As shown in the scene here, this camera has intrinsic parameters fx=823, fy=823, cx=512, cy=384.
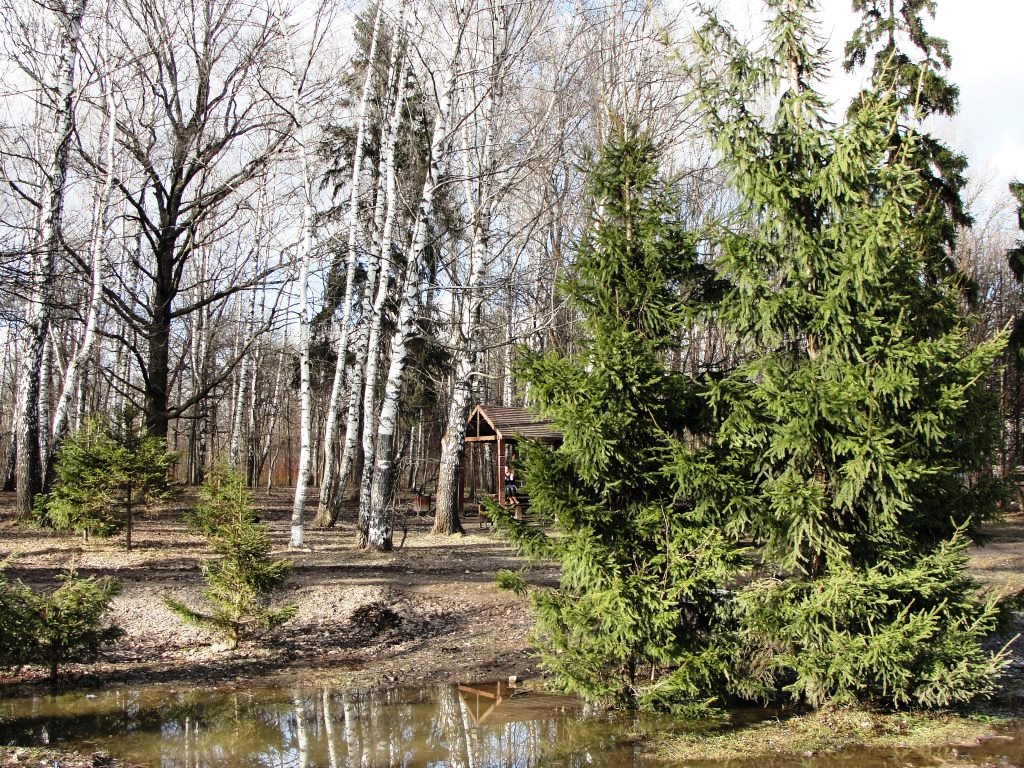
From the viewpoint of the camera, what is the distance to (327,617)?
994cm

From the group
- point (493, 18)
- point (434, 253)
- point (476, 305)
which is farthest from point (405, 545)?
point (493, 18)

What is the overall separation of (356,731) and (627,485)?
9.74 feet

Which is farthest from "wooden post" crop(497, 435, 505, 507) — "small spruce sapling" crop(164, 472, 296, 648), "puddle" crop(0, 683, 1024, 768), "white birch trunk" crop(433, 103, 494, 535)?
"puddle" crop(0, 683, 1024, 768)

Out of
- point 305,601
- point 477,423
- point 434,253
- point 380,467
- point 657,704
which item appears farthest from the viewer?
point 477,423

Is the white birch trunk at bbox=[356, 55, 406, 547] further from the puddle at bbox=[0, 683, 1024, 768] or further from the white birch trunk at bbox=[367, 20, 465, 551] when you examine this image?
the puddle at bbox=[0, 683, 1024, 768]

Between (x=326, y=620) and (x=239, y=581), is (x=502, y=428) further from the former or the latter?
(x=239, y=581)

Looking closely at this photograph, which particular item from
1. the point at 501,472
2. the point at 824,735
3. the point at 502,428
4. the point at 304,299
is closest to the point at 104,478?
the point at 304,299

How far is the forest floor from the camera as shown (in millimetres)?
8195

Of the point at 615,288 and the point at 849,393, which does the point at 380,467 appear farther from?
the point at 849,393

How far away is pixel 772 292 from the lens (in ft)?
22.3

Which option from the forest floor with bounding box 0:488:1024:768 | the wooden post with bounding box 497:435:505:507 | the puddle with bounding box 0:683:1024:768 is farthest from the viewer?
the wooden post with bounding box 497:435:505:507

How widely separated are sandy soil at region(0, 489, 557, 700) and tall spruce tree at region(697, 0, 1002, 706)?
3219 mm

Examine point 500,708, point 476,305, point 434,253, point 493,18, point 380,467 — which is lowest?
point 500,708

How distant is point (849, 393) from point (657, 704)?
2927 mm
